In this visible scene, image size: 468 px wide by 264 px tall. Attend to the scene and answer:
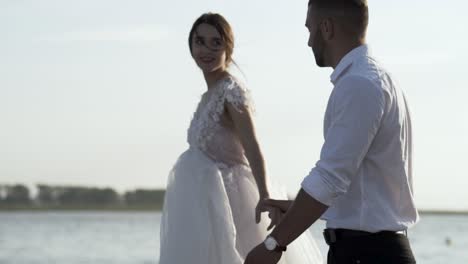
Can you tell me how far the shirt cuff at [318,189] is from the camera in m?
3.31

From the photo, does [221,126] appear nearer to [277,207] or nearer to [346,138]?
[277,207]

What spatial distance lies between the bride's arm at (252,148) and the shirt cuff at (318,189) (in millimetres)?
1952

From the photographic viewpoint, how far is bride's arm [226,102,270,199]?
532 centimetres

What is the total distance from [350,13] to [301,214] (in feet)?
1.88

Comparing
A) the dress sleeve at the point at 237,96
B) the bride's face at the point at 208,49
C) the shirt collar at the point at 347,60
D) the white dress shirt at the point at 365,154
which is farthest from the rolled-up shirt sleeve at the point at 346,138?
the bride's face at the point at 208,49

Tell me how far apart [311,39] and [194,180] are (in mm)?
2165

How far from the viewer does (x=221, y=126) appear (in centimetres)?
555

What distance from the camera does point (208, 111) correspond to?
18.4 ft

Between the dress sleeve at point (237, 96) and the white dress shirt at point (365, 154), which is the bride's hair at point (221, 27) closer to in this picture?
the dress sleeve at point (237, 96)

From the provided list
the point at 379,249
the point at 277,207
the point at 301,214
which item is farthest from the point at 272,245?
the point at 277,207

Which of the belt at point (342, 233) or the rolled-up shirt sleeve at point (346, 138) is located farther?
the belt at point (342, 233)

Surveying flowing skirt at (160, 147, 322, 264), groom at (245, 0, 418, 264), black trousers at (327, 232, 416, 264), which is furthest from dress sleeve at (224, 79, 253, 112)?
black trousers at (327, 232, 416, 264)

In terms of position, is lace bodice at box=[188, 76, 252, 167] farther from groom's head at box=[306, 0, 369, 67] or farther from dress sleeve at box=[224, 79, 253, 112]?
groom's head at box=[306, 0, 369, 67]

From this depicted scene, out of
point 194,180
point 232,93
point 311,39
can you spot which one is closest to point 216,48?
point 232,93
